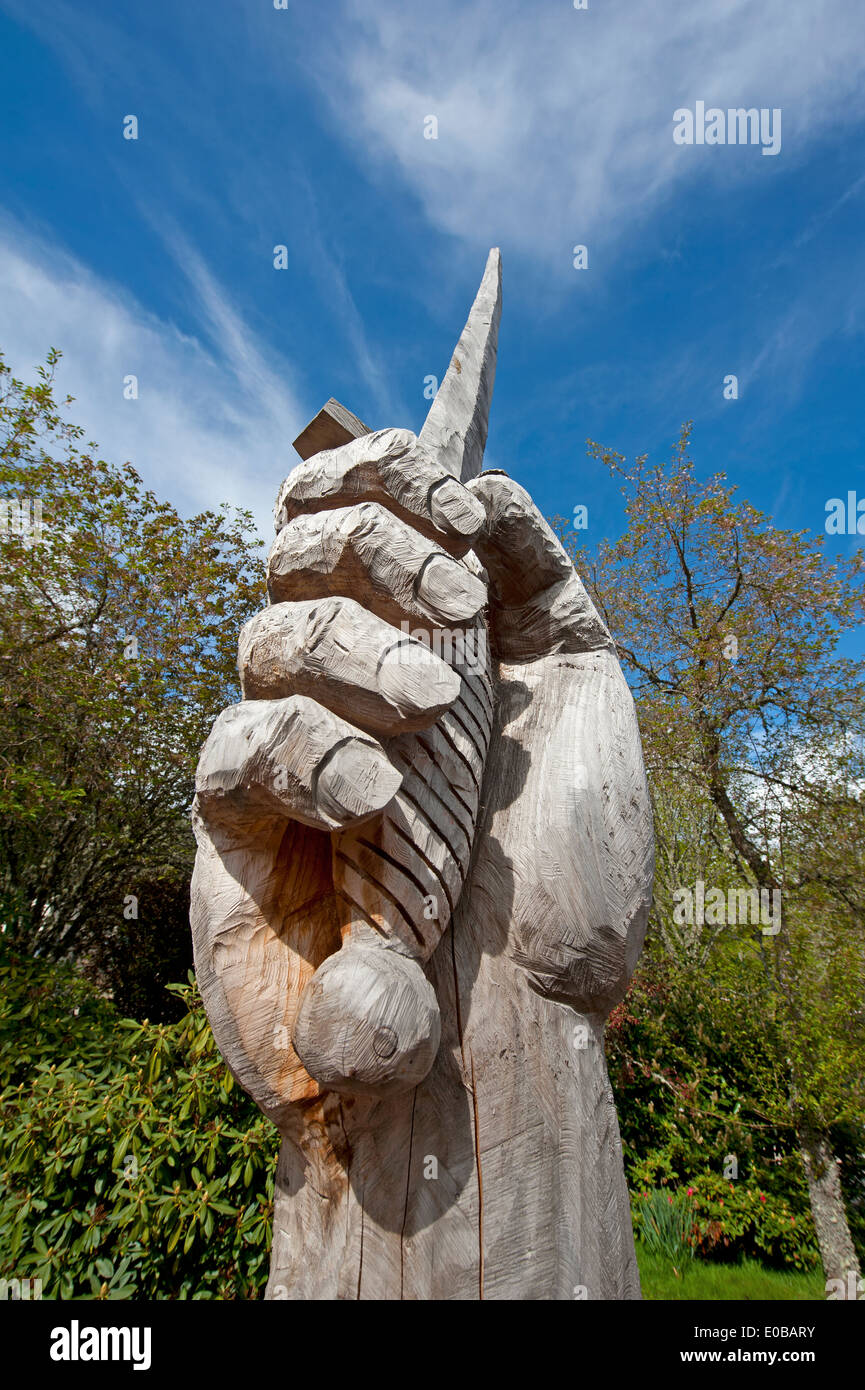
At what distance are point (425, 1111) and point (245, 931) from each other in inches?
19.0

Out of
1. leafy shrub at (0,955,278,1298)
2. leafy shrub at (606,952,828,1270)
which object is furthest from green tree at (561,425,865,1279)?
leafy shrub at (0,955,278,1298)

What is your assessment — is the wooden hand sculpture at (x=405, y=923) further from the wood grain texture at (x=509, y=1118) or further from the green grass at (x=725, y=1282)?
the green grass at (x=725, y=1282)

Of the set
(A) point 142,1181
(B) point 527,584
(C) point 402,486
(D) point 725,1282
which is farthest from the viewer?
(D) point 725,1282

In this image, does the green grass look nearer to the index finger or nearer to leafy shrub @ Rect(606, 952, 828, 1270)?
leafy shrub @ Rect(606, 952, 828, 1270)

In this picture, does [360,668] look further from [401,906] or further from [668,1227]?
[668,1227]

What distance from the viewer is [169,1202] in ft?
12.2

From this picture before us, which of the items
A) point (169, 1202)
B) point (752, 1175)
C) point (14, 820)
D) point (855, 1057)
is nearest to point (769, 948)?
point (855, 1057)

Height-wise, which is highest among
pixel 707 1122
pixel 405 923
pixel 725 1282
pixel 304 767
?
pixel 304 767

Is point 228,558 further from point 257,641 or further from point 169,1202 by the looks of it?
point 257,641

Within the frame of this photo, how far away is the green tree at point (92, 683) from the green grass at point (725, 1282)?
618 centimetres

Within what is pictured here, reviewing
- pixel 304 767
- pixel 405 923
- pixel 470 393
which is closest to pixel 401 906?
pixel 405 923

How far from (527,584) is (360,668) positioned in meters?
0.77

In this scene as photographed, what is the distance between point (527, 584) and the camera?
1.79m
